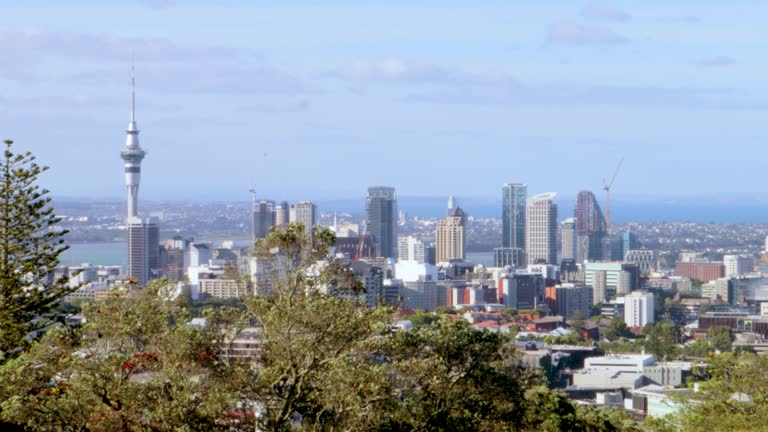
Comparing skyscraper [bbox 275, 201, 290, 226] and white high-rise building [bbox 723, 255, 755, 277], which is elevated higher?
skyscraper [bbox 275, 201, 290, 226]

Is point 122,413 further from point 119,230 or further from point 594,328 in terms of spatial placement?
point 119,230

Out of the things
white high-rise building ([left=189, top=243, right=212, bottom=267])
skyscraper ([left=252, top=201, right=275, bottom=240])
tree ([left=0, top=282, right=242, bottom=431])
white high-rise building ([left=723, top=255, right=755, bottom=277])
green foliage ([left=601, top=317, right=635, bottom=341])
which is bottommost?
green foliage ([left=601, top=317, right=635, bottom=341])

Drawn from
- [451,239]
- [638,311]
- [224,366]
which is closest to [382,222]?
[451,239]

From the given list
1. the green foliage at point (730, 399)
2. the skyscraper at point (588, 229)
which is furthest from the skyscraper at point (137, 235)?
the green foliage at point (730, 399)

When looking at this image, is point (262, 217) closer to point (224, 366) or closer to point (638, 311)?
point (638, 311)

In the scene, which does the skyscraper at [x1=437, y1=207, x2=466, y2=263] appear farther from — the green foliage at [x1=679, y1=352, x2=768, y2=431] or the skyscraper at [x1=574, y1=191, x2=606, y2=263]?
the green foliage at [x1=679, y1=352, x2=768, y2=431]

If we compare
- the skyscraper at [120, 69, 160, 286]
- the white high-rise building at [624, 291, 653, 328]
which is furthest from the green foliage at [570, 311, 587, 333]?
the skyscraper at [120, 69, 160, 286]

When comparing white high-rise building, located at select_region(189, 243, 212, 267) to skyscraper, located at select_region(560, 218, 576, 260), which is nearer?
white high-rise building, located at select_region(189, 243, 212, 267)
